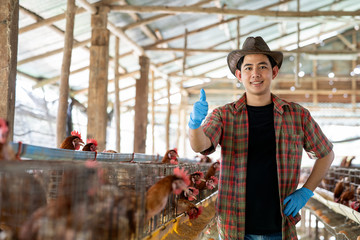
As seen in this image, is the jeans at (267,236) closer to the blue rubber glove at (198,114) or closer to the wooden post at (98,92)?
the blue rubber glove at (198,114)

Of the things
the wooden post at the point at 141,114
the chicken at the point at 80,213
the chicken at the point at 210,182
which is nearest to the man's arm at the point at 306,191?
the chicken at the point at 80,213

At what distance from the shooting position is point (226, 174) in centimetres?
235

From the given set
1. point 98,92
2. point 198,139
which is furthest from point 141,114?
point 198,139

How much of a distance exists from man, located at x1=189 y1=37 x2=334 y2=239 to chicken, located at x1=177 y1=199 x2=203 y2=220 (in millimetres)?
1357

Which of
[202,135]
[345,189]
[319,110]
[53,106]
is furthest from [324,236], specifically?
[319,110]

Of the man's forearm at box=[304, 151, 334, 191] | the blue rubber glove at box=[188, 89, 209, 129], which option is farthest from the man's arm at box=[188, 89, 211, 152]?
the man's forearm at box=[304, 151, 334, 191]

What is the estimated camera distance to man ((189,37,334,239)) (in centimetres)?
226

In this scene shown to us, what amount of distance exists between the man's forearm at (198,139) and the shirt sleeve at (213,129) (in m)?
0.08

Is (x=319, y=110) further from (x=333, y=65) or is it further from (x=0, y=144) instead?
(x=0, y=144)

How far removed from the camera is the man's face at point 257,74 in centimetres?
240

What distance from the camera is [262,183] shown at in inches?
90.9

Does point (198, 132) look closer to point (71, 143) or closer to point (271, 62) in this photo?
point (271, 62)

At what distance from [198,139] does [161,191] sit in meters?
0.51

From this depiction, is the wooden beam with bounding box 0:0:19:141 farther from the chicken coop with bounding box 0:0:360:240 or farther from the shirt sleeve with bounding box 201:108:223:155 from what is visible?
the shirt sleeve with bounding box 201:108:223:155
